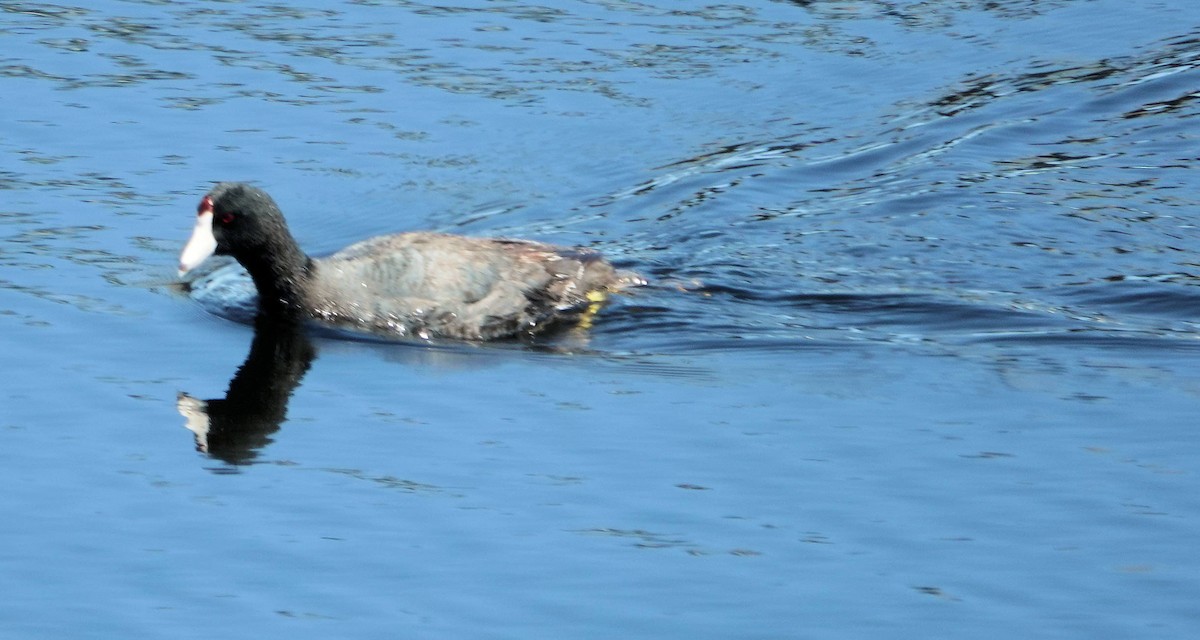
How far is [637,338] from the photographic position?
941 cm

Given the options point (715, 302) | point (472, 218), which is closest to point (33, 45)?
point (472, 218)

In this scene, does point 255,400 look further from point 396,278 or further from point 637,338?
point 637,338

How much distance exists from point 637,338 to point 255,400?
214cm

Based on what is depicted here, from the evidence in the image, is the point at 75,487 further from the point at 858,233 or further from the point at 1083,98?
the point at 1083,98

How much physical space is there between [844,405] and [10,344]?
157 inches

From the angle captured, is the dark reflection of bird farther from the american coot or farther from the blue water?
the american coot

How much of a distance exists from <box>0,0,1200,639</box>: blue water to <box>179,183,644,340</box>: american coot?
28cm

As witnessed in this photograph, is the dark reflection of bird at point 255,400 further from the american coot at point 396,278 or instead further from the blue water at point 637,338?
the american coot at point 396,278

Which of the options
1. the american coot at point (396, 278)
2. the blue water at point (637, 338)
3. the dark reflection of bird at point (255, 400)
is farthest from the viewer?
the american coot at point (396, 278)

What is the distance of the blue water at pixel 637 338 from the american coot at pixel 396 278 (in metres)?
0.28

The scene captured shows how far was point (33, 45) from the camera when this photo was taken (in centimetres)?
1374

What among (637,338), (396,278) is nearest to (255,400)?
(396,278)

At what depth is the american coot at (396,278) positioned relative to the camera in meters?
9.35

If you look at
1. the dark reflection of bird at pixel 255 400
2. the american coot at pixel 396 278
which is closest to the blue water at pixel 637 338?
the dark reflection of bird at pixel 255 400
